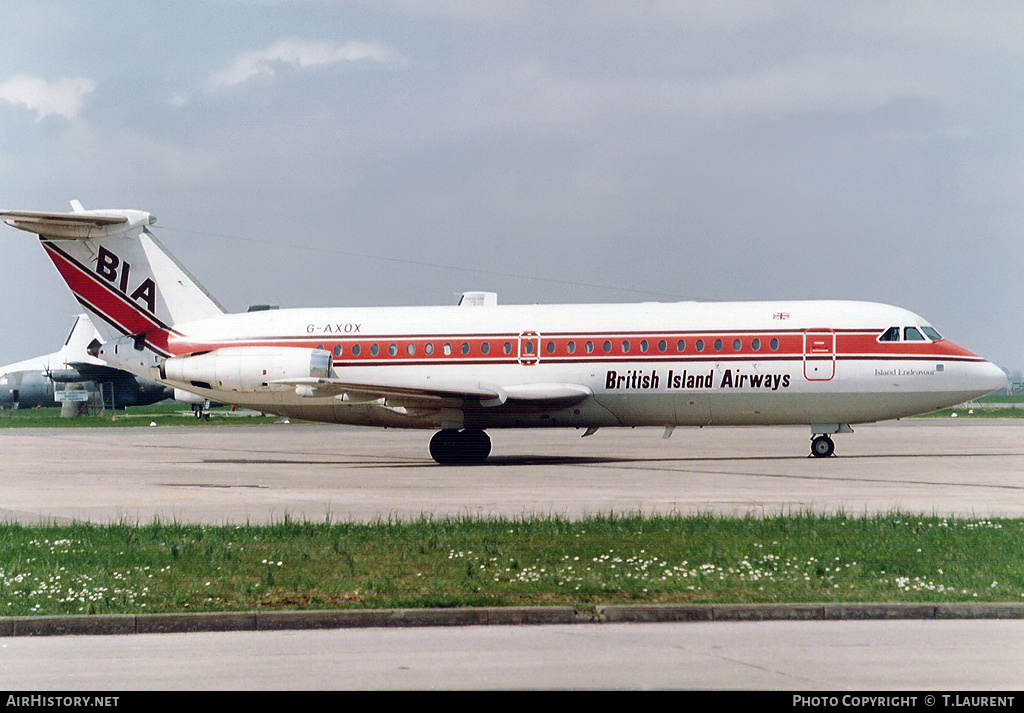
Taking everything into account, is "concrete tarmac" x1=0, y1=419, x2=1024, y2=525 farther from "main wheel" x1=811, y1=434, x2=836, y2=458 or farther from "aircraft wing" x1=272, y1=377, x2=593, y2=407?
"aircraft wing" x1=272, y1=377, x2=593, y2=407

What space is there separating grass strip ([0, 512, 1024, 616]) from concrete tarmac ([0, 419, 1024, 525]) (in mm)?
1823

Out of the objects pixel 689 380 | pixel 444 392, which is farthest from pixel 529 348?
pixel 689 380

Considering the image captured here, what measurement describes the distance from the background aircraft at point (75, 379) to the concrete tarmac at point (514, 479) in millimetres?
33729

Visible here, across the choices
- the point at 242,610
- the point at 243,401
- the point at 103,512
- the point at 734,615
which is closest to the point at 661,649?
the point at 734,615

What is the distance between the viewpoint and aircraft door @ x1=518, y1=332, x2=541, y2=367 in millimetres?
28734

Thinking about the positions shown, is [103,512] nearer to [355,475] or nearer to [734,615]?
[355,475]

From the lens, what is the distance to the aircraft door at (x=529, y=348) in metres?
28.7

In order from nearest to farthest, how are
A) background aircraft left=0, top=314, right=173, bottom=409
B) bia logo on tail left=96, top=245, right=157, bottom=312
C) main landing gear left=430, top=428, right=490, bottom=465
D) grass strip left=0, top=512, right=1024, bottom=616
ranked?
1. grass strip left=0, top=512, right=1024, bottom=616
2. main landing gear left=430, top=428, right=490, bottom=465
3. bia logo on tail left=96, top=245, right=157, bottom=312
4. background aircraft left=0, top=314, right=173, bottom=409

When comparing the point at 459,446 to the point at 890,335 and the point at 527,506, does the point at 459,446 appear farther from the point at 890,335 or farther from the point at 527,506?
the point at 527,506

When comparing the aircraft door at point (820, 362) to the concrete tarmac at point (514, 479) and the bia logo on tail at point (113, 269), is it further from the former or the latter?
the bia logo on tail at point (113, 269)

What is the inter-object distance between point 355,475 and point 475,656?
17469mm

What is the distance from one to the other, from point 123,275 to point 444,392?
9887 mm

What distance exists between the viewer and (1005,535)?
13086 millimetres

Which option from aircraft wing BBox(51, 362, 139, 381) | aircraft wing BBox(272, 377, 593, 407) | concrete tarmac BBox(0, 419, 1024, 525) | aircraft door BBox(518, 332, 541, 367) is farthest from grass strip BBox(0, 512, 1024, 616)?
aircraft wing BBox(51, 362, 139, 381)
